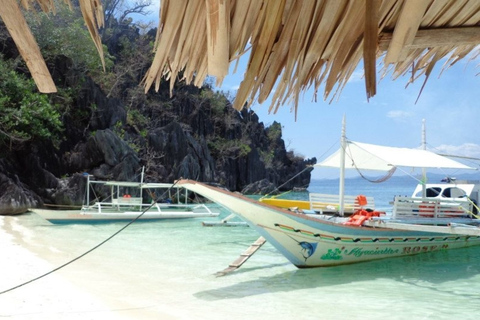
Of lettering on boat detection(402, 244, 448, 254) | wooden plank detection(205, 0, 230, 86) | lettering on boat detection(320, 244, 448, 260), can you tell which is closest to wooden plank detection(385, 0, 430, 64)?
wooden plank detection(205, 0, 230, 86)

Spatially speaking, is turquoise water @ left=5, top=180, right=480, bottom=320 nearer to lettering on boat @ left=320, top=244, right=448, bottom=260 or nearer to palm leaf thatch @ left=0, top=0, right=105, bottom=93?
lettering on boat @ left=320, top=244, right=448, bottom=260

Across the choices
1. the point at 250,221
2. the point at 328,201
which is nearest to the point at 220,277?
the point at 250,221

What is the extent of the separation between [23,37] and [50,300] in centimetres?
470

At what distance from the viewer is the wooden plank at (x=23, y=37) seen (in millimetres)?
1345

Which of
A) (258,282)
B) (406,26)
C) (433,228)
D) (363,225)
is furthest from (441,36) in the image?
(363,225)

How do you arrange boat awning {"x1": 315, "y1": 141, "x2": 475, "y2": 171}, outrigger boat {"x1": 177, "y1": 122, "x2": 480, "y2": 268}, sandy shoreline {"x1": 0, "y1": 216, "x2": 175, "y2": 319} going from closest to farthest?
sandy shoreline {"x1": 0, "y1": 216, "x2": 175, "y2": 319} → outrigger boat {"x1": 177, "y1": 122, "x2": 480, "y2": 268} → boat awning {"x1": 315, "y1": 141, "x2": 475, "y2": 171}

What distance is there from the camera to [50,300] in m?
5.30

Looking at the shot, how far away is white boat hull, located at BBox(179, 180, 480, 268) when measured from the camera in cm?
669

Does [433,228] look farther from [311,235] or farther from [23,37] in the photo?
[23,37]

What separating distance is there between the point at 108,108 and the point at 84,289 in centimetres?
1669

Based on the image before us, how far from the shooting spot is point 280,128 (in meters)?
43.4

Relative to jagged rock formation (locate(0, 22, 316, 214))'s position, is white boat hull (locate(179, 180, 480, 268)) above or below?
below

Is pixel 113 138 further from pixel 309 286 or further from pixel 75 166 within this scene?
pixel 309 286

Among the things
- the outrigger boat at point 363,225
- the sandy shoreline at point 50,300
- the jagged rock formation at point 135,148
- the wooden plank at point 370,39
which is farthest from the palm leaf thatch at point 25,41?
the jagged rock formation at point 135,148
